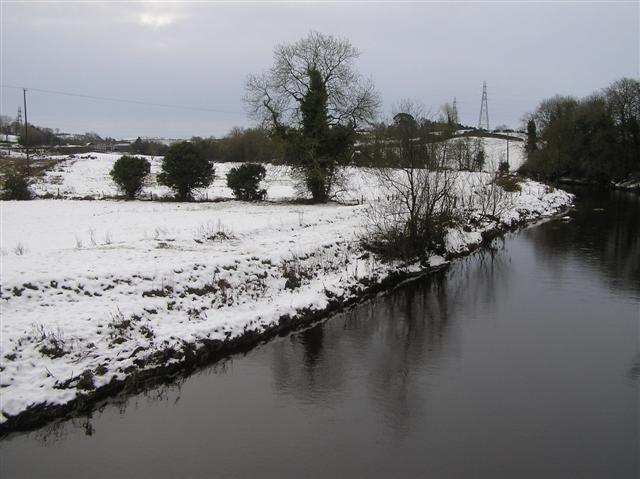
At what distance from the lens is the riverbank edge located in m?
8.30

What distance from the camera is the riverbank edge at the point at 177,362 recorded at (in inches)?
→ 327

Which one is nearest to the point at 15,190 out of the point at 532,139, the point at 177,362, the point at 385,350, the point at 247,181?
the point at 247,181

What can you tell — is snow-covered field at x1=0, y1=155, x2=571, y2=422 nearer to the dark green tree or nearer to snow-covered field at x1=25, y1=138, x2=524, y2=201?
snow-covered field at x1=25, y1=138, x2=524, y2=201

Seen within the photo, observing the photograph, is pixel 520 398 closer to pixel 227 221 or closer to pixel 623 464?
pixel 623 464

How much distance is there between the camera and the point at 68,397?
866 centimetres

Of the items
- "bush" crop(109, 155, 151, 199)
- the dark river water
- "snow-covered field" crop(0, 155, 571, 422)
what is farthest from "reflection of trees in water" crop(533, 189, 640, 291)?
"bush" crop(109, 155, 151, 199)

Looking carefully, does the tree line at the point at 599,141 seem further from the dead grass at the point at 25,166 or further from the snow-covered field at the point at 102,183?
the dead grass at the point at 25,166

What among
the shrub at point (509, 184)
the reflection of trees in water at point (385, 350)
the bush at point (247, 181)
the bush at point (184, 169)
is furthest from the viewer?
the shrub at point (509, 184)

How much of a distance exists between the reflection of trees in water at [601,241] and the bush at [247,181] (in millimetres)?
16557

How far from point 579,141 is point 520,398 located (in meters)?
53.8

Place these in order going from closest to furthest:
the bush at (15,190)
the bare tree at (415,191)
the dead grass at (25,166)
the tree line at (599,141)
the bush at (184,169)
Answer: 1. the bare tree at (415,191)
2. the bush at (184,169)
3. the bush at (15,190)
4. the dead grass at (25,166)
5. the tree line at (599,141)

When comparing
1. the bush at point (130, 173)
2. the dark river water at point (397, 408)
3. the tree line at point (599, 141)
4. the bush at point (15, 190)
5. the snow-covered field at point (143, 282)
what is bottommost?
the dark river water at point (397, 408)

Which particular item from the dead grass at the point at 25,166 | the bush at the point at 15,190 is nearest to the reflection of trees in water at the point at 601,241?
the bush at the point at 15,190

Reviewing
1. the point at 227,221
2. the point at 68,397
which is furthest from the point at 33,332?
the point at 227,221
